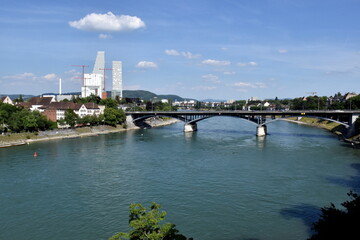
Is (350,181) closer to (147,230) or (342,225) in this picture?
(342,225)

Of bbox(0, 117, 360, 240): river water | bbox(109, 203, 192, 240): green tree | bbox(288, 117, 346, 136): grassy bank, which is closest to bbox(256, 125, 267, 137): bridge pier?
bbox(288, 117, 346, 136): grassy bank

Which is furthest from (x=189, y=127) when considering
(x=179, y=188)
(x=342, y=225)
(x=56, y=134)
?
(x=342, y=225)

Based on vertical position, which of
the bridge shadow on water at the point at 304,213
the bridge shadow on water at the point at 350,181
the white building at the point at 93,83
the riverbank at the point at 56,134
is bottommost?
the bridge shadow on water at the point at 304,213

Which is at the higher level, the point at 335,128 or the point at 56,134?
the point at 335,128

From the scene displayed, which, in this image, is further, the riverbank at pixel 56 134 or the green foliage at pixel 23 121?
the green foliage at pixel 23 121

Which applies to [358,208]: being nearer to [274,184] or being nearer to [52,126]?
[274,184]

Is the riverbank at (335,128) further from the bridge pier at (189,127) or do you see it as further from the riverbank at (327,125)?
the bridge pier at (189,127)

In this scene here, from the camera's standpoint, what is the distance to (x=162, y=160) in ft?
107

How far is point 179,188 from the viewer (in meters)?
22.6

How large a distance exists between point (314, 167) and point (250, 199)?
1201 cm

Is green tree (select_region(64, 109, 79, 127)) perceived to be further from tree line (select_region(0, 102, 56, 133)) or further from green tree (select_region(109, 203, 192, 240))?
green tree (select_region(109, 203, 192, 240))

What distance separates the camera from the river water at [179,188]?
1622cm

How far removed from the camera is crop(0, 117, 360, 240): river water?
16.2m

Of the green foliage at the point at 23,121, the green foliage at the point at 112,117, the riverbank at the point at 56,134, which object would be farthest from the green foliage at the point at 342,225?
the green foliage at the point at 112,117
